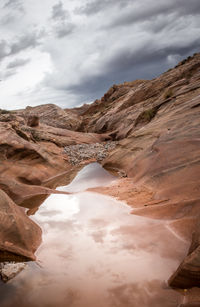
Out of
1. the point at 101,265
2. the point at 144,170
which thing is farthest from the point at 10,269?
the point at 144,170

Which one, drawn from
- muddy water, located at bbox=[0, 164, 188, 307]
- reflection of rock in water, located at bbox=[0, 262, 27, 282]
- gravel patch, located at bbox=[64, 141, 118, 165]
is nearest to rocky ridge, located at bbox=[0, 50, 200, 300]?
gravel patch, located at bbox=[64, 141, 118, 165]

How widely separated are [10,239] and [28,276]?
85 cm

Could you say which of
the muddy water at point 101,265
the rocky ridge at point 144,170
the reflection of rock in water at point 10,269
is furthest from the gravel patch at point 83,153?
the reflection of rock in water at point 10,269

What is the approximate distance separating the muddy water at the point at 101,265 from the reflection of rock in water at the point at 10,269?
86 mm

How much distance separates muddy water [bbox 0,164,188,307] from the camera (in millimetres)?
3127

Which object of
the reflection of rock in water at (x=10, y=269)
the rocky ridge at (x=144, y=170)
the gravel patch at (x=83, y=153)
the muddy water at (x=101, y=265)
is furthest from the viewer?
the gravel patch at (x=83, y=153)

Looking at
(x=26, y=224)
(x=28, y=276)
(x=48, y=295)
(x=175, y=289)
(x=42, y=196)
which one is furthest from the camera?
(x=42, y=196)

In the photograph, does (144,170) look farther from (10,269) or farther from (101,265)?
(10,269)

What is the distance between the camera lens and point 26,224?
4859 mm

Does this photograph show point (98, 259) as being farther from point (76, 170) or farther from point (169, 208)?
point (76, 170)

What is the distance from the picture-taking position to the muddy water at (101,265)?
10.3 feet

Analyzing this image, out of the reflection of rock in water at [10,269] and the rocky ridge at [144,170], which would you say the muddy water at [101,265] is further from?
the rocky ridge at [144,170]

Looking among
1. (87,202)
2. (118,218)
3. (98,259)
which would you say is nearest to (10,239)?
(98,259)

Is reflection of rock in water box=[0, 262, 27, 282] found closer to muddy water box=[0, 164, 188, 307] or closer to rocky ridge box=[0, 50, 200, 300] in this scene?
muddy water box=[0, 164, 188, 307]
